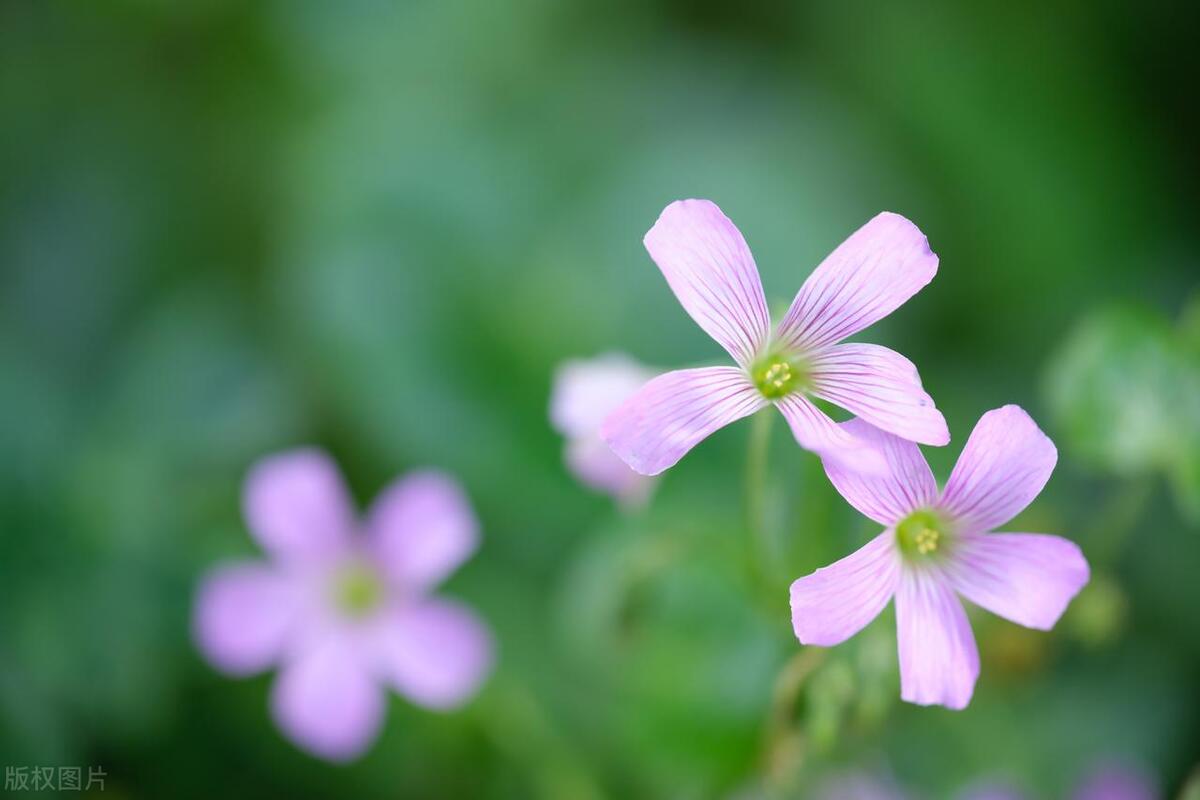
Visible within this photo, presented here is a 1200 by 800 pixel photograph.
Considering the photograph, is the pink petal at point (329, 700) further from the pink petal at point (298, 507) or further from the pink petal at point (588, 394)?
the pink petal at point (588, 394)

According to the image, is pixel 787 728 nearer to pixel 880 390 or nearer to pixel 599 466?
pixel 599 466

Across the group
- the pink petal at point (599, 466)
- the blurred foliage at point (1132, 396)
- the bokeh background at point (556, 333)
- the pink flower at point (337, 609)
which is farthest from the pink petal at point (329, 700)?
the blurred foliage at point (1132, 396)

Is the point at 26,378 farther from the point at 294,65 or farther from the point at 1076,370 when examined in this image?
the point at 1076,370

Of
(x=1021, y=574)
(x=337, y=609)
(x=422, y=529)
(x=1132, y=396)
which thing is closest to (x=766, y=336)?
(x=1021, y=574)

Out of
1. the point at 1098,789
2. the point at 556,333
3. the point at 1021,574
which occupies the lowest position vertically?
the point at 1098,789

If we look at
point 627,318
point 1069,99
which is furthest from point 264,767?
point 1069,99

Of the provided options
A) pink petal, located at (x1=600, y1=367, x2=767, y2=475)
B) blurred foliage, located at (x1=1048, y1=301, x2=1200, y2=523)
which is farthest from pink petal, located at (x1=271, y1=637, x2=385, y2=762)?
blurred foliage, located at (x1=1048, y1=301, x2=1200, y2=523)
